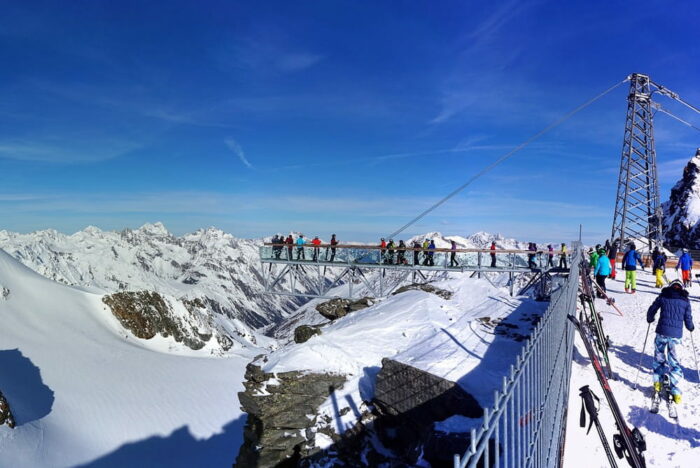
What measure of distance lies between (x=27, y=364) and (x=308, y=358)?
141ft

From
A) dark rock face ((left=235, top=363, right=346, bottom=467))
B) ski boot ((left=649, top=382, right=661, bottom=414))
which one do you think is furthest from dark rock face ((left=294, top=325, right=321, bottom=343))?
ski boot ((left=649, top=382, right=661, bottom=414))

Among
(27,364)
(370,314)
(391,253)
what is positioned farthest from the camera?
(27,364)

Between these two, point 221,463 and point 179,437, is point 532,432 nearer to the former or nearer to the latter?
point 221,463

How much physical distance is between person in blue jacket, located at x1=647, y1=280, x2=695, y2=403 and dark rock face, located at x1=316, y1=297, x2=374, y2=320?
46.5ft


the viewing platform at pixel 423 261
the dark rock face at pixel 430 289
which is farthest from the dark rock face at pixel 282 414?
the dark rock face at pixel 430 289

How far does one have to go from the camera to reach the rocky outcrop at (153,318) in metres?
73.9

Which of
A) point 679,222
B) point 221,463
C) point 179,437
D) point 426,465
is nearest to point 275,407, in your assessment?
point 426,465

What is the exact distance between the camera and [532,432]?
384 centimetres

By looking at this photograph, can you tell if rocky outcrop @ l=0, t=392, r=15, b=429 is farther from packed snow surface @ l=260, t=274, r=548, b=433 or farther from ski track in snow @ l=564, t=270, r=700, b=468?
ski track in snow @ l=564, t=270, r=700, b=468

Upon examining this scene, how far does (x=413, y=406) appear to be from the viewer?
13.3 m

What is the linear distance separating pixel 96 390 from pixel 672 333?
50.3 meters

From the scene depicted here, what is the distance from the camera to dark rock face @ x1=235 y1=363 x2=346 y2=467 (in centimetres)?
1546

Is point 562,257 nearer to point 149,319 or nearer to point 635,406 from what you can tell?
point 635,406

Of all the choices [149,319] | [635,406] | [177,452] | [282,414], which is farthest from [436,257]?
[149,319]
